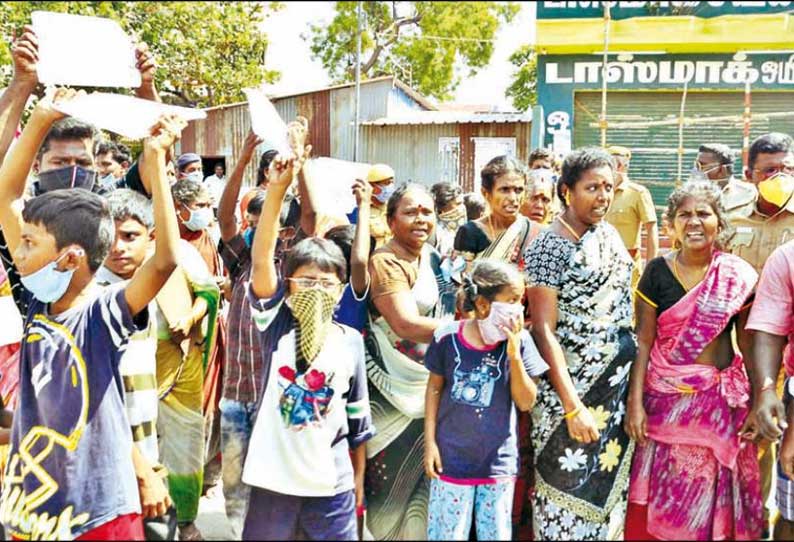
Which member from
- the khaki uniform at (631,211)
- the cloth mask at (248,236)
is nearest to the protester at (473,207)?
the khaki uniform at (631,211)

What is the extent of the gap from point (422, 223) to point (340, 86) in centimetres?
1579

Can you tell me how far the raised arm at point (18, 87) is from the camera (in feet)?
9.48

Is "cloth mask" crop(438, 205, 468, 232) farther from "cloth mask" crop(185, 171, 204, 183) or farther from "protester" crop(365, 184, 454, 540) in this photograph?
"protester" crop(365, 184, 454, 540)

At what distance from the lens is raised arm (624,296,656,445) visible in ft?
10.5

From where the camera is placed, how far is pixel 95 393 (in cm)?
Answer: 242

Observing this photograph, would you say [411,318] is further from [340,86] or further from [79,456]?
[340,86]

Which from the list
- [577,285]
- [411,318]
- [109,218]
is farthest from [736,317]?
[109,218]

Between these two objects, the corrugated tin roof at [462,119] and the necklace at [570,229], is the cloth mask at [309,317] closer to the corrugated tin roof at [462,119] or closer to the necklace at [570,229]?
the necklace at [570,229]

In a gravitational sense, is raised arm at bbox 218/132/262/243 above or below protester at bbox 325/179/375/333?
above

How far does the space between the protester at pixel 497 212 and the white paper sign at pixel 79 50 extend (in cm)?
164

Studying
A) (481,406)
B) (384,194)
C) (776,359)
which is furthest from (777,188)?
(481,406)

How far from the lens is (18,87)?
2.90 meters

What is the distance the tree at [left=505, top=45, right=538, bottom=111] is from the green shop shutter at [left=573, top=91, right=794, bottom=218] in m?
6.16

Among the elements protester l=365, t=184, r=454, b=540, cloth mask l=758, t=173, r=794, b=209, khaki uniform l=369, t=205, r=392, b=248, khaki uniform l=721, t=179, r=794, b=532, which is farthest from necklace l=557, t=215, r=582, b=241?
cloth mask l=758, t=173, r=794, b=209
